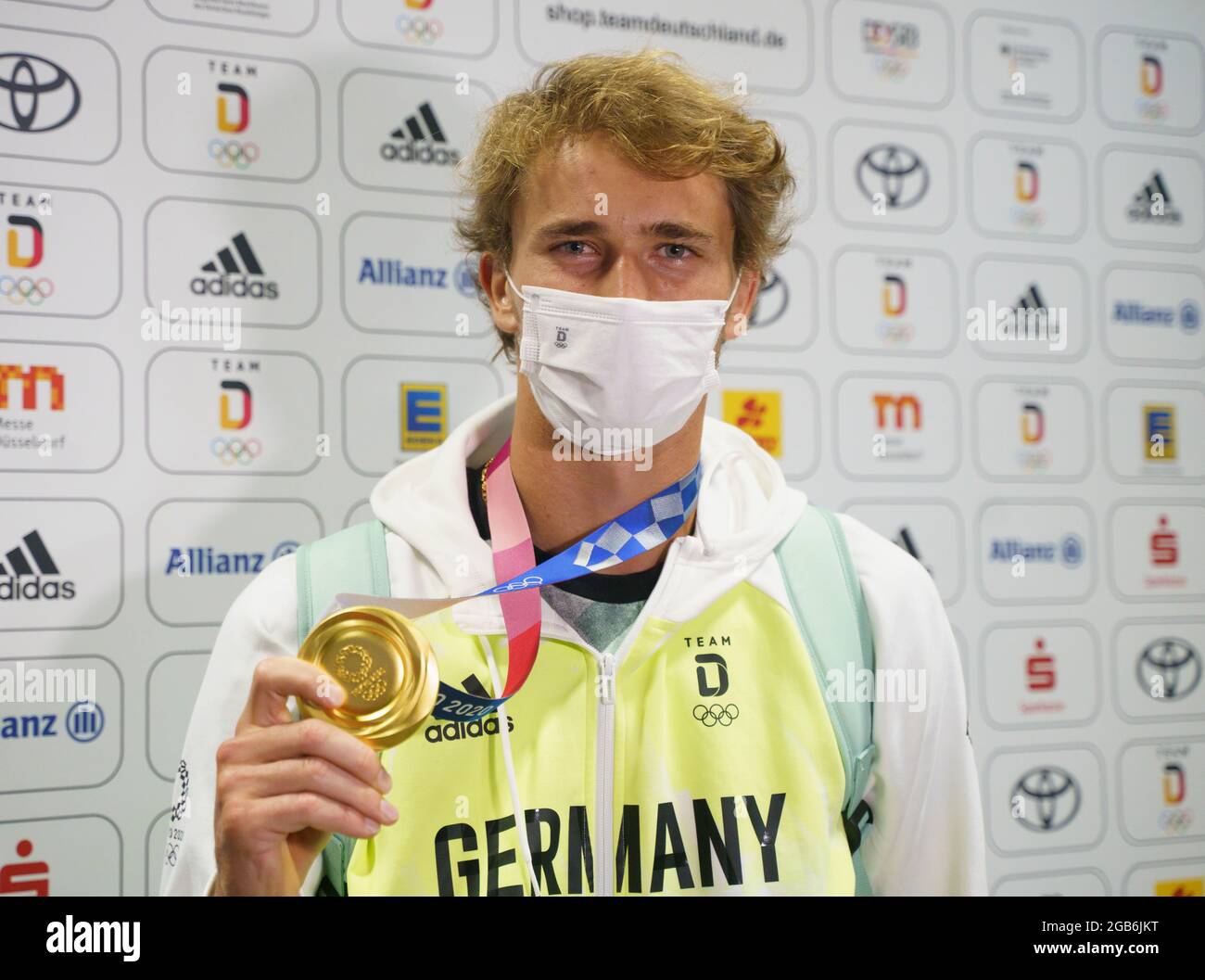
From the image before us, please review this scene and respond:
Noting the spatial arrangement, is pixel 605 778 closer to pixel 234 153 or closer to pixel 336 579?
pixel 336 579

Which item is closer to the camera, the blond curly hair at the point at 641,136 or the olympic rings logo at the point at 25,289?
the blond curly hair at the point at 641,136

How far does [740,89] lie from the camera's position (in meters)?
1.92

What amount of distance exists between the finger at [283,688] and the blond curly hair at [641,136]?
0.63 metres

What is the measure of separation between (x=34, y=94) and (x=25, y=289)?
0.31 meters

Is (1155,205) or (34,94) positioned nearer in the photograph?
(34,94)

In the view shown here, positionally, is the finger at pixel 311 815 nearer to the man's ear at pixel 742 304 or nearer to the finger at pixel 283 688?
the finger at pixel 283 688

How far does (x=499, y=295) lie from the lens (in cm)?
149

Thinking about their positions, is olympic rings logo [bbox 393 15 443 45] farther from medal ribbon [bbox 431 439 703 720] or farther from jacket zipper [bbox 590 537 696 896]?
jacket zipper [bbox 590 537 696 896]

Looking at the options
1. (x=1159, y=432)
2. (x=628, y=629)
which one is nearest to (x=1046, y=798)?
(x=1159, y=432)

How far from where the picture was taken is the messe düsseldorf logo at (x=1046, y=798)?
2150 millimetres

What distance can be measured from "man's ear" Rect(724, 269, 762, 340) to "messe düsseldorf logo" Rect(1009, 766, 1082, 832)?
4.23ft

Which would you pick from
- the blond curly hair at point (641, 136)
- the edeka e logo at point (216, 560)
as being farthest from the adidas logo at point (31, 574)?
the blond curly hair at point (641, 136)
